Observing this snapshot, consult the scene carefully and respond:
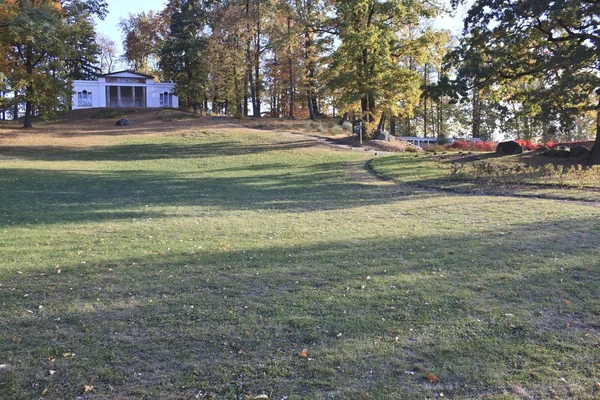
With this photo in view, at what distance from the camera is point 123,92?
5347 centimetres

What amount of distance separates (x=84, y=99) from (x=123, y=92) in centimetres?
443

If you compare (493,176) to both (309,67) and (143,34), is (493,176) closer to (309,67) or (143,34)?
(309,67)

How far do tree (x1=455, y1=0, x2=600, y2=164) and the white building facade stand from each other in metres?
37.7

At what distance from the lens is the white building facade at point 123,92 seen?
2012 inches

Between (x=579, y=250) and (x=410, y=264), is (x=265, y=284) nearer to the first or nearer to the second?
(x=410, y=264)

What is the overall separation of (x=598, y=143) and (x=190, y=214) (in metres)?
17.3

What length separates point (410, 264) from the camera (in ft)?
21.4

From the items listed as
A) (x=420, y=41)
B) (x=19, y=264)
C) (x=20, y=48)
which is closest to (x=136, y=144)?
(x=20, y=48)

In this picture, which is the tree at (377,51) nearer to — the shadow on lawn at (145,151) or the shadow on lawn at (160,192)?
the shadow on lawn at (145,151)

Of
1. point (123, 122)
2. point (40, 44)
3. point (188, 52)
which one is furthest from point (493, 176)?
point (188, 52)

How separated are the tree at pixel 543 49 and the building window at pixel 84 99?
144 feet

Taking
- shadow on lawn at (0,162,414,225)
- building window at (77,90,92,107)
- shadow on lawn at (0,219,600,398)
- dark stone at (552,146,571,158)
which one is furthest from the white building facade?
shadow on lawn at (0,219,600,398)

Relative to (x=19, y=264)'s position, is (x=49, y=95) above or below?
above

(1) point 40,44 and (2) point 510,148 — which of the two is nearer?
(2) point 510,148
